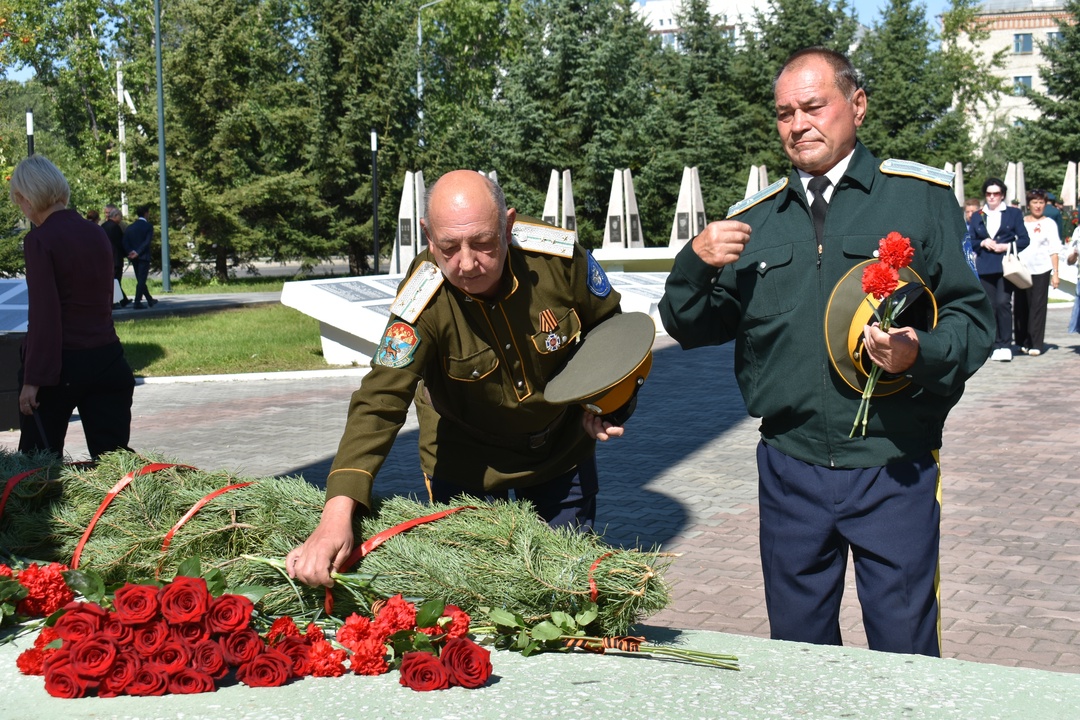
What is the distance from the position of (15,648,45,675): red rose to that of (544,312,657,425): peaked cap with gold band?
136 centimetres

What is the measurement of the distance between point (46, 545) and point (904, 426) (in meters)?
2.23

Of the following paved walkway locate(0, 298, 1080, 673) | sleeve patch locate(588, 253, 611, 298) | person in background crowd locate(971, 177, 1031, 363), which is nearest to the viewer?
sleeve patch locate(588, 253, 611, 298)

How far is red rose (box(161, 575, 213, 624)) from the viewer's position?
7.92 feet

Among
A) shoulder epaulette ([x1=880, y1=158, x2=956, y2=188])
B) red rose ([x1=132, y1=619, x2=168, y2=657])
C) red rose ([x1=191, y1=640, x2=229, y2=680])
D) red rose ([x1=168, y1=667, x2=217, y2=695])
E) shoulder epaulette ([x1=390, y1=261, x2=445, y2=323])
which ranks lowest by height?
red rose ([x1=168, y1=667, x2=217, y2=695])

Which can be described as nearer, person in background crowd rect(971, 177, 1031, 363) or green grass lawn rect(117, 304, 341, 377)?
person in background crowd rect(971, 177, 1031, 363)

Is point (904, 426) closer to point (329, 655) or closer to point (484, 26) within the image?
point (329, 655)

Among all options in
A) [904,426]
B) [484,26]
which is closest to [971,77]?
[484,26]

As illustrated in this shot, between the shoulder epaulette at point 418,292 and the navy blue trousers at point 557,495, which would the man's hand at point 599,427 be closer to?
the navy blue trousers at point 557,495

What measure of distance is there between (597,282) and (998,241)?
1043 cm

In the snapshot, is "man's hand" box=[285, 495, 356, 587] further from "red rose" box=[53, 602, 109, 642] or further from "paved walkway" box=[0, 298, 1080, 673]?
"paved walkway" box=[0, 298, 1080, 673]

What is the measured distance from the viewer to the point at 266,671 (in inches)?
93.7

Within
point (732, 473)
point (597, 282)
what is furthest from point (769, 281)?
point (732, 473)

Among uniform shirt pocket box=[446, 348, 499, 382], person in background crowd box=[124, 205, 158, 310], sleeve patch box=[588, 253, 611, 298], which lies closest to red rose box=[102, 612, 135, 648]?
uniform shirt pocket box=[446, 348, 499, 382]

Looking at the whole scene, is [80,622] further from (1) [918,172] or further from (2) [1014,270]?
(2) [1014,270]
